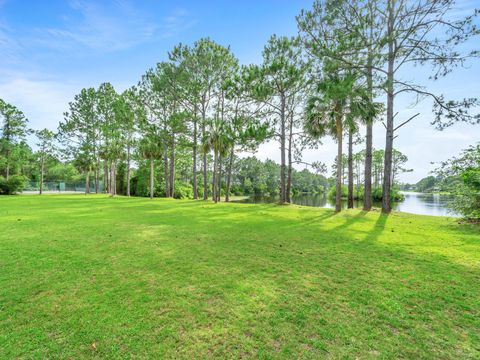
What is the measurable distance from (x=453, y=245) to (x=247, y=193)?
62237 mm

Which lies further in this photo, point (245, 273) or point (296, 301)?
point (245, 273)

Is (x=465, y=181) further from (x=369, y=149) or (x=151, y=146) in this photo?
(x=151, y=146)

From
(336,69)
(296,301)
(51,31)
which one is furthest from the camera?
(336,69)

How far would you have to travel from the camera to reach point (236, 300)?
3275 mm

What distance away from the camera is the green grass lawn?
2422 millimetres

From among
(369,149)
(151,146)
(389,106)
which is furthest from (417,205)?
(151,146)

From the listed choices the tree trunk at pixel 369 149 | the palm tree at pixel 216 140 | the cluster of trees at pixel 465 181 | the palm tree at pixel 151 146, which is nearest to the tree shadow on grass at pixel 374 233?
the cluster of trees at pixel 465 181

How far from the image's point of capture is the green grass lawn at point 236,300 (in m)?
2.42

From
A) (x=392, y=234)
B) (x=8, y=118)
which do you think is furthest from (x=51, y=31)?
(x=8, y=118)

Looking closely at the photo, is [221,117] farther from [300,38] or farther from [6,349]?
[6,349]

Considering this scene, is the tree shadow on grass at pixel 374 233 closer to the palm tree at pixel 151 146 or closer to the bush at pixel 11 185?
the palm tree at pixel 151 146

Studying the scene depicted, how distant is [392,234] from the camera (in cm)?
779

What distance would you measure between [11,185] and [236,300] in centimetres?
3928

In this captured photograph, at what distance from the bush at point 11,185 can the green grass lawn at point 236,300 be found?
108ft
